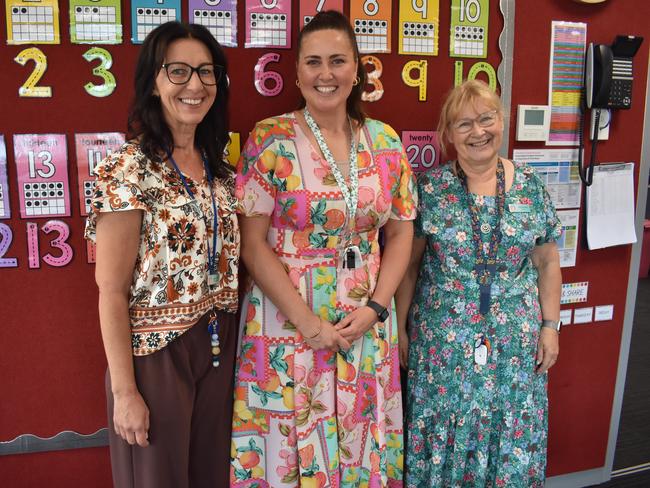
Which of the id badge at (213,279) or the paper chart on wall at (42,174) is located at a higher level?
the paper chart on wall at (42,174)

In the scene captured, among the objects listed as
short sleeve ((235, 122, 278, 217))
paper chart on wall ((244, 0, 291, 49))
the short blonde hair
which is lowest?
short sleeve ((235, 122, 278, 217))

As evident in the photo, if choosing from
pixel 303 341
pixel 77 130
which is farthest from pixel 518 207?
pixel 77 130

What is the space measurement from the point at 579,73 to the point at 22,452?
2.58 m

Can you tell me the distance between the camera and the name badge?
1878 mm

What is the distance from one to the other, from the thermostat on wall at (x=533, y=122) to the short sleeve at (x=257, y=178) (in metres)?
1.13

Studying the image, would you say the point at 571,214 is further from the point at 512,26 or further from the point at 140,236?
the point at 140,236

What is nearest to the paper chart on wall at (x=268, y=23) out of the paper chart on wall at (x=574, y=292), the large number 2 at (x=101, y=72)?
the large number 2 at (x=101, y=72)

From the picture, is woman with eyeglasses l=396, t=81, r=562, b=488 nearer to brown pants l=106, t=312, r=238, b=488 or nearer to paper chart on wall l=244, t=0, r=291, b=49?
paper chart on wall l=244, t=0, r=291, b=49

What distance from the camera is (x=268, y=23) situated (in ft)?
6.20

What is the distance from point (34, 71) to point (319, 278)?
1108 mm

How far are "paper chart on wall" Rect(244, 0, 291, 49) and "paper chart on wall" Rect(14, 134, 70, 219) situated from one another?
0.71 meters

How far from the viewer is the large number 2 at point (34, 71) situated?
1.72 metres

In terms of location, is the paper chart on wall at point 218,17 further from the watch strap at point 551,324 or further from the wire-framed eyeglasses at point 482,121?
the watch strap at point 551,324

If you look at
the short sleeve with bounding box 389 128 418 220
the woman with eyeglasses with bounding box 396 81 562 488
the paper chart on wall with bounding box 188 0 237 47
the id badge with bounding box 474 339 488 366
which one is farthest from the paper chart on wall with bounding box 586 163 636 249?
the paper chart on wall with bounding box 188 0 237 47
